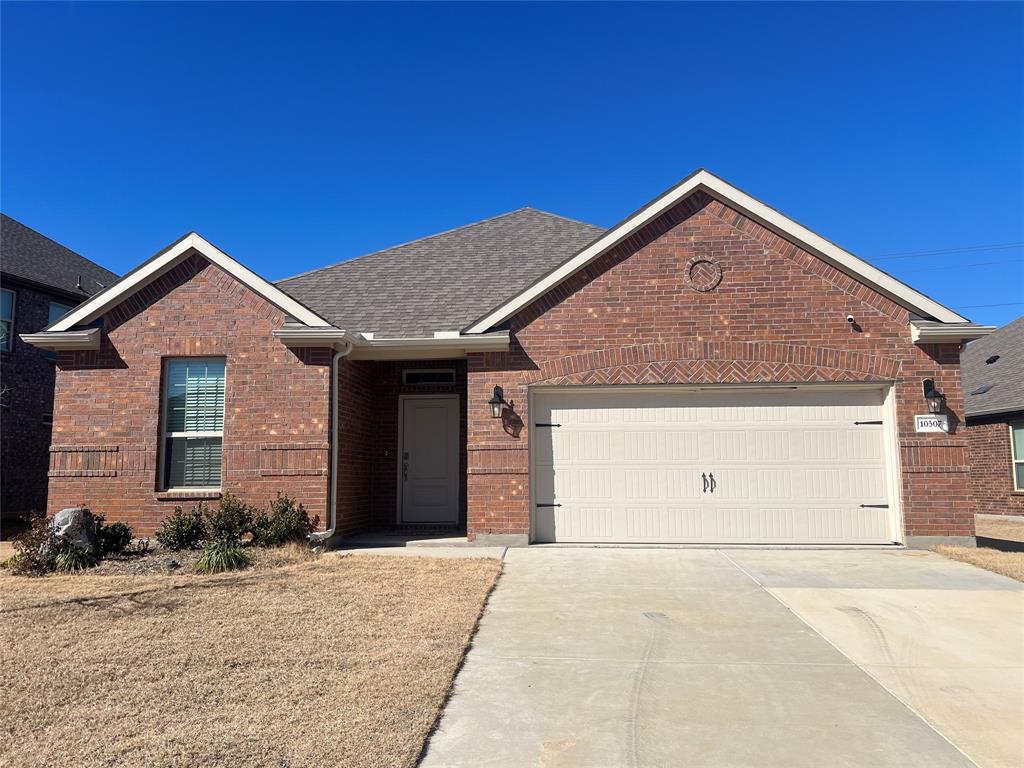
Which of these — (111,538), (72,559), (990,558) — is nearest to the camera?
(72,559)

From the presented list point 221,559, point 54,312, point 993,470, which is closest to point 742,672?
point 221,559

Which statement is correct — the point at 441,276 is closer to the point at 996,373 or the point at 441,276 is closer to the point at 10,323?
the point at 10,323

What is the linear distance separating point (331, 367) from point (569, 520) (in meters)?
4.19

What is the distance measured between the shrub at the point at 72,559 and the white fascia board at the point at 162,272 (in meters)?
3.64

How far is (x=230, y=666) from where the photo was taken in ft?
15.3

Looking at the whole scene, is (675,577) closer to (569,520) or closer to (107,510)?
(569,520)

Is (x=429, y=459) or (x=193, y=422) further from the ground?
(x=193, y=422)

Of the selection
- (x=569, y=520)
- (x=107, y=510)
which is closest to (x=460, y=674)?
(x=569, y=520)

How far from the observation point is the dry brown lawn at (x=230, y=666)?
3.52m

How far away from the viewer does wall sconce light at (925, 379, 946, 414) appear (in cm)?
973

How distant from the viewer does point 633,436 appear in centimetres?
1031

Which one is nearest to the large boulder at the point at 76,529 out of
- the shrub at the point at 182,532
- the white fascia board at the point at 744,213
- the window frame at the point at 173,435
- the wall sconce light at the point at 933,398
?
the shrub at the point at 182,532

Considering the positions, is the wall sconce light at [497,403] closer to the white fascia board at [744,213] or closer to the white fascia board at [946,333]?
the white fascia board at [744,213]

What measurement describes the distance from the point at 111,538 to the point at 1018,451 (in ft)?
61.7
